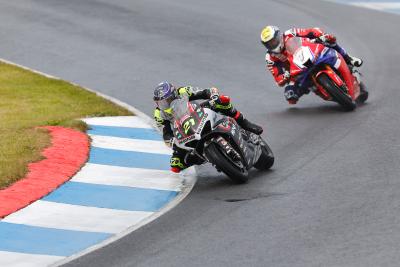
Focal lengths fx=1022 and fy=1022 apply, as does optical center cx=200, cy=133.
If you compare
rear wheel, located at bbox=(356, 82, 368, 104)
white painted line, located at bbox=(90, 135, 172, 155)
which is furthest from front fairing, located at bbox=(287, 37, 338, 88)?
white painted line, located at bbox=(90, 135, 172, 155)

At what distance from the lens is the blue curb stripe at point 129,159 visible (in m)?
13.7

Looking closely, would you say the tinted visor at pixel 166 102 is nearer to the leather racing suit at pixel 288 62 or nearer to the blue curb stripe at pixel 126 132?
the blue curb stripe at pixel 126 132

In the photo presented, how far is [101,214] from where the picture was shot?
11.4m

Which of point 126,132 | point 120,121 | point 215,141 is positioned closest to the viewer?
point 215,141

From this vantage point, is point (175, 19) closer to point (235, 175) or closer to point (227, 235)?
point (235, 175)

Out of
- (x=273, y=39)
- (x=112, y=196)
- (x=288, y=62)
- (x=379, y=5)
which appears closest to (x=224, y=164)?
(x=112, y=196)

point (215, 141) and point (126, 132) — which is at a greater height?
point (215, 141)

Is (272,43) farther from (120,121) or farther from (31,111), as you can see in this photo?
(31,111)

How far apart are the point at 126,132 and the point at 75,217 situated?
4.32m

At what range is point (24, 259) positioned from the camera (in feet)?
32.5

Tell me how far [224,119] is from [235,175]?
2.93 ft

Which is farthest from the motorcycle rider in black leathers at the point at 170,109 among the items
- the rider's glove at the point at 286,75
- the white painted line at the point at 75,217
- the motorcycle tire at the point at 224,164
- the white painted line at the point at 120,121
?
the rider's glove at the point at 286,75

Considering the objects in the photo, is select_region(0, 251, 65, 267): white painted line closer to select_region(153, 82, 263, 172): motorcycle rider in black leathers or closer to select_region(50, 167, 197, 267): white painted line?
select_region(50, 167, 197, 267): white painted line

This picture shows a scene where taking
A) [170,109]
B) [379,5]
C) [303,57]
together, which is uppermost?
[170,109]
